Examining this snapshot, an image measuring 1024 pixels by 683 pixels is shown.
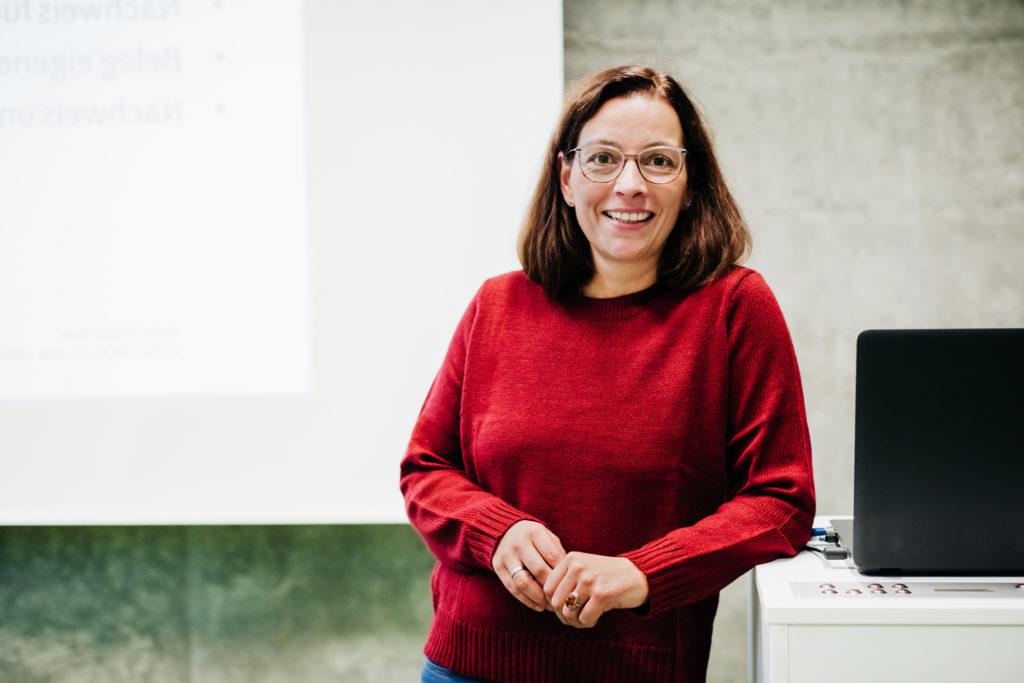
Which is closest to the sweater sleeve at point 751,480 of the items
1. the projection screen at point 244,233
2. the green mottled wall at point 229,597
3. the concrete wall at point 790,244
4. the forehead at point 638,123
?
the forehead at point 638,123

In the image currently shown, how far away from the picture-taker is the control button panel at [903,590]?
1144 mm

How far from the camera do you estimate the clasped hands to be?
3.20 ft

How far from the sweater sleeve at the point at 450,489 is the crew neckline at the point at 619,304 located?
161 millimetres

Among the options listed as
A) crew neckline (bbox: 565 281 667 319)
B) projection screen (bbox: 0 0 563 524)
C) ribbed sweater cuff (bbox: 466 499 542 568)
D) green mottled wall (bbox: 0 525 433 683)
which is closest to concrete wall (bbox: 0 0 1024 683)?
green mottled wall (bbox: 0 525 433 683)

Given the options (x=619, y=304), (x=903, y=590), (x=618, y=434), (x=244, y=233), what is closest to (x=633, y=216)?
(x=619, y=304)

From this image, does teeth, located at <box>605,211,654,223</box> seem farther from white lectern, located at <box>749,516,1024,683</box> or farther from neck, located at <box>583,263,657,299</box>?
white lectern, located at <box>749,516,1024,683</box>

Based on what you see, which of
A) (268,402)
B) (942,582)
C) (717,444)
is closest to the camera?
(717,444)

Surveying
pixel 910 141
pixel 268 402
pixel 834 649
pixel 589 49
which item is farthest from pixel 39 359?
pixel 910 141

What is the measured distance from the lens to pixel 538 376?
3.75 feet

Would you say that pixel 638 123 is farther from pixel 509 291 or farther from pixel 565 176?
pixel 509 291

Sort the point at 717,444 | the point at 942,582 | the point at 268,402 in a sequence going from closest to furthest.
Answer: the point at 717,444 < the point at 942,582 < the point at 268,402

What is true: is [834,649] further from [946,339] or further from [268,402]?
[268,402]

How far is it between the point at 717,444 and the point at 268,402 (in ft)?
4.67

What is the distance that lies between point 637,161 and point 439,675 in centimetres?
72
